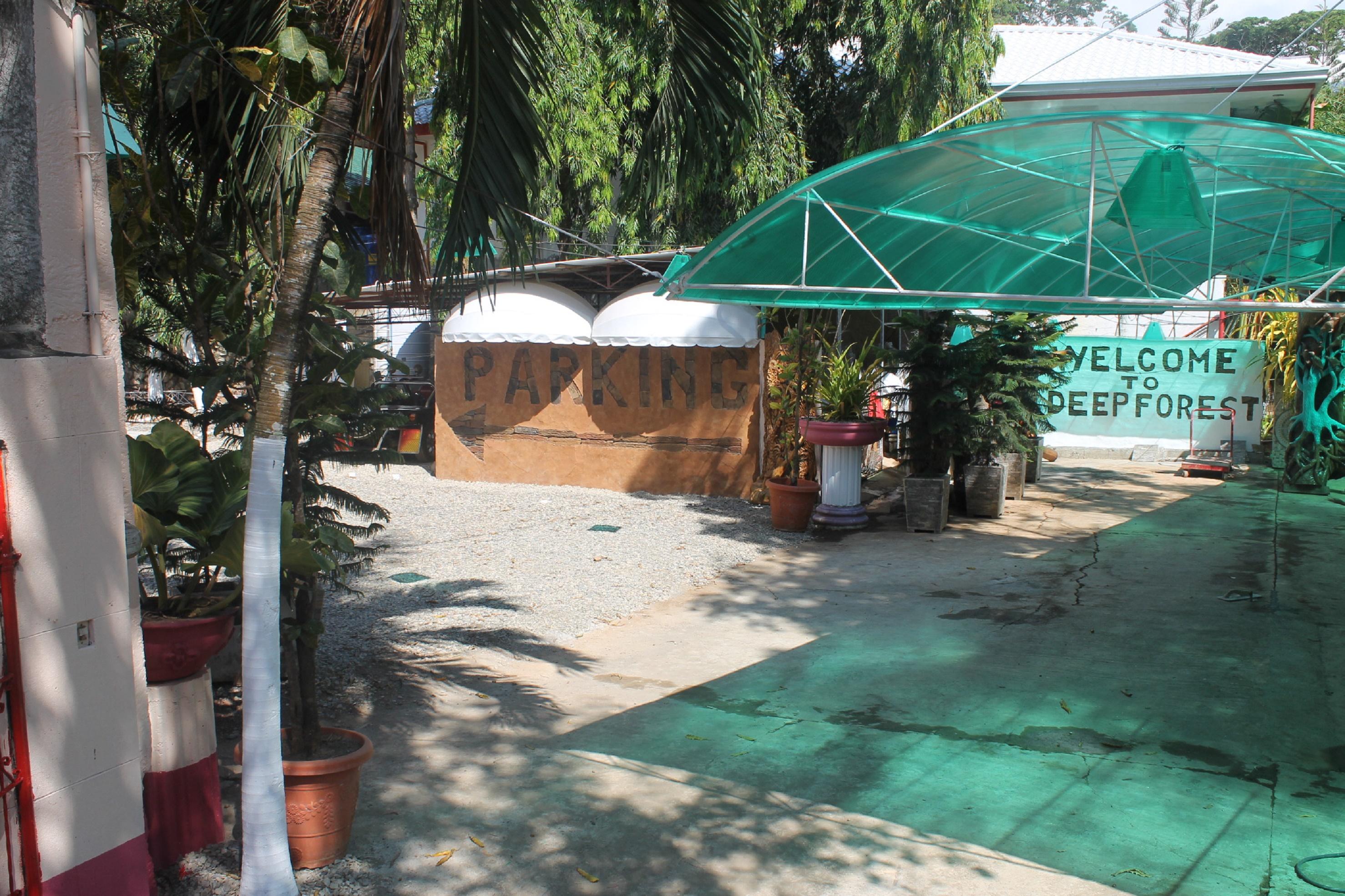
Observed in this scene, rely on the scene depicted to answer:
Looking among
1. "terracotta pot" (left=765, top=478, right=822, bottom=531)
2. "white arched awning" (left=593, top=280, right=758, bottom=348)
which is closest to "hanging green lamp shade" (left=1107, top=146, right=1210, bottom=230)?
"terracotta pot" (left=765, top=478, right=822, bottom=531)

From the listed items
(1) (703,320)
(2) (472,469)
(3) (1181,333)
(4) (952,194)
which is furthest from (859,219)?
(3) (1181,333)

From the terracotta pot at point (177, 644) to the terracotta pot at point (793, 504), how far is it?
7.52m

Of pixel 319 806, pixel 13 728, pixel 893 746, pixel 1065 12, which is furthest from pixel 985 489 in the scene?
pixel 1065 12

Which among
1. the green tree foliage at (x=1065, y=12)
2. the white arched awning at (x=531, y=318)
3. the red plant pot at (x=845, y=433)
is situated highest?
the green tree foliage at (x=1065, y=12)

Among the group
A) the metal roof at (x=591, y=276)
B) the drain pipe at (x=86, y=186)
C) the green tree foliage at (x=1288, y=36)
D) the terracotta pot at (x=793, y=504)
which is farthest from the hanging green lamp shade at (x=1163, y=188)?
the green tree foliage at (x=1288, y=36)

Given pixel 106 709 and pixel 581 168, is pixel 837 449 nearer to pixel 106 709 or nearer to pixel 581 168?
pixel 581 168

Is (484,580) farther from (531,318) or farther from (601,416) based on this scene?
(531,318)

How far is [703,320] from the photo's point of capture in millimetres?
12117

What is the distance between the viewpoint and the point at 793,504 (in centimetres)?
1100

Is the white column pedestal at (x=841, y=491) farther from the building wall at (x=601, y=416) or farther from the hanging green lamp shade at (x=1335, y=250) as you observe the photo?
the hanging green lamp shade at (x=1335, y=250)

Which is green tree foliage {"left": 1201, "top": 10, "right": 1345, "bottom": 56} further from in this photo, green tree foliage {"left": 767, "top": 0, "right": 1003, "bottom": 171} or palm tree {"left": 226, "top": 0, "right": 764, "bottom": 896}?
palm tree {"left": 226, "top": 0, "right": 764, "bottom": 896}

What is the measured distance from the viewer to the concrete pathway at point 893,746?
13.5 ft

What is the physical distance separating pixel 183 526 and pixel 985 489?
30.7 feet

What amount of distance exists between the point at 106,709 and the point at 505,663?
3.46 meters
